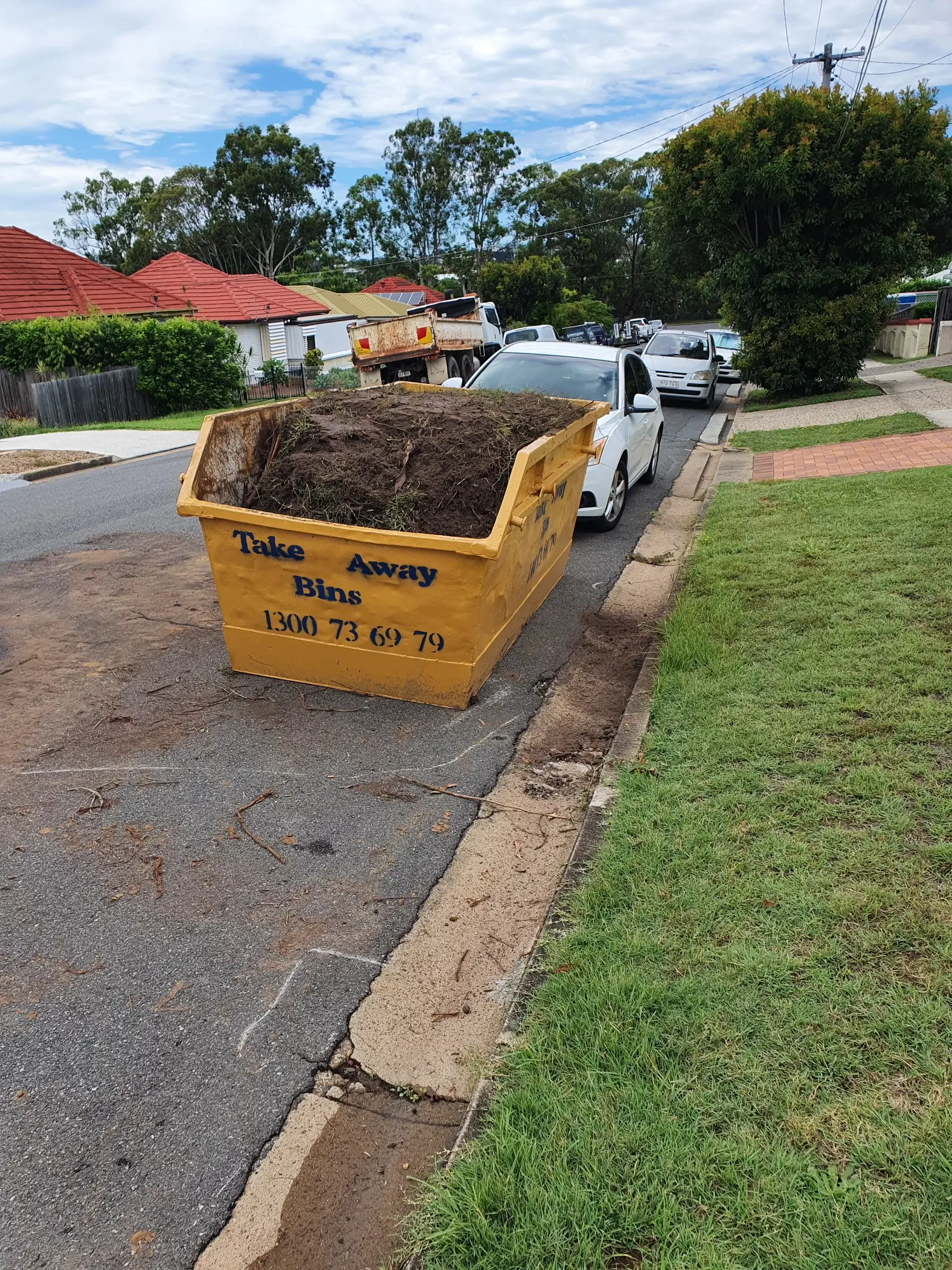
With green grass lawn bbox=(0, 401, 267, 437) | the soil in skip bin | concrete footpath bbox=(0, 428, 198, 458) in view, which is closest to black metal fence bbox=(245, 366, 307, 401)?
green grass lawn bbox=(0, 401, 267, 437)

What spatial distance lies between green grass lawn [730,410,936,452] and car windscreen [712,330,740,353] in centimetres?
1415

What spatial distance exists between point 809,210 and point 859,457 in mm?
8433

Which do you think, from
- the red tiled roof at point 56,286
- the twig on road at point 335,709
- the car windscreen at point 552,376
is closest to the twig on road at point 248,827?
the twig on road at point 335,709

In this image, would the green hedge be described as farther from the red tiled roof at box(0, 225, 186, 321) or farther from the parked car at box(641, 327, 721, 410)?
the parked car at box(641, 327, 721, 410)

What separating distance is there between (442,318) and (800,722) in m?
19.6

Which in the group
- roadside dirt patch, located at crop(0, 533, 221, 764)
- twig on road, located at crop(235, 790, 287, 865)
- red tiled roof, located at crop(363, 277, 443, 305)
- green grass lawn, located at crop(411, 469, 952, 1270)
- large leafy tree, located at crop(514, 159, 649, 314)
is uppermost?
large leafy tree, located at crop(514, 159, 649, 314)

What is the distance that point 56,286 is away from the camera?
90.3ft

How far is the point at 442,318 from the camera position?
22078 millimetres

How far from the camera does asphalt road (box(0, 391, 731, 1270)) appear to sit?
8.04 ft

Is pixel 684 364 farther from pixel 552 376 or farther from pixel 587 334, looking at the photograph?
pixel 587 334

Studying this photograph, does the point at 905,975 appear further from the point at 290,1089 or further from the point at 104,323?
the point at 104,323

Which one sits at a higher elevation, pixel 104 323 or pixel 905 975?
pixel 104 323

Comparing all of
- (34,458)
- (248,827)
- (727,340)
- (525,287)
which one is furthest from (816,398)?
(525,287)

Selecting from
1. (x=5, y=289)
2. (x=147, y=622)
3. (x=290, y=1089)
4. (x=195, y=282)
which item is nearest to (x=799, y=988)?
(x=290, y=1089)
